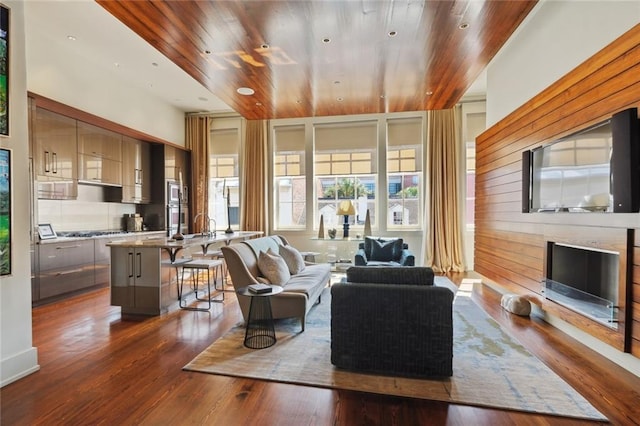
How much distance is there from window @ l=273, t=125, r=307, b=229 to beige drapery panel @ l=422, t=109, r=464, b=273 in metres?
2.89

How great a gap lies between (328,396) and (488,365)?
1.38 m

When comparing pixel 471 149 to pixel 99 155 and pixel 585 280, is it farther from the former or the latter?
pixel 99 155

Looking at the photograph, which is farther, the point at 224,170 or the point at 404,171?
the point at 224,170

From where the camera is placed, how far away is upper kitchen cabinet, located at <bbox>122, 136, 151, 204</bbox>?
6.00 metres

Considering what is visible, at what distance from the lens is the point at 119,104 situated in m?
5.82

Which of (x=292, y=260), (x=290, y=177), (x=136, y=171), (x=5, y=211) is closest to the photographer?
(x=5, y=211)

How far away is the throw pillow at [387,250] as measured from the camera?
5508 mm

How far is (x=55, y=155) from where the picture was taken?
4.58 m

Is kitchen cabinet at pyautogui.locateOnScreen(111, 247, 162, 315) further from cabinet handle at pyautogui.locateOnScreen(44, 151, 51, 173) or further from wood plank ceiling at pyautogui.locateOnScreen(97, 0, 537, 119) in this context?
wood plank ceiling at pyautogui.locateOnScreen(97, 0, 537, 119)

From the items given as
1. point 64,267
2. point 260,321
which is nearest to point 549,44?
point 260,321

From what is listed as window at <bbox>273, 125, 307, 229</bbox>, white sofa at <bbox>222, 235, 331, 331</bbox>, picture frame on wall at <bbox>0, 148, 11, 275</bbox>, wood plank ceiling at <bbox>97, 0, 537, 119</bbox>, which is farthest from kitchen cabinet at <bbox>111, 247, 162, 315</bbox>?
window at <bbox>273, 125, 307, 229</bbox>

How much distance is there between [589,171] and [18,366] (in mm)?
5015

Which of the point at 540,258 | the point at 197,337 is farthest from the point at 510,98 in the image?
the point at 197,337

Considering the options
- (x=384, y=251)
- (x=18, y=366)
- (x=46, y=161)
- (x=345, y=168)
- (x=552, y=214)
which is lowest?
(x=18, y=366)
